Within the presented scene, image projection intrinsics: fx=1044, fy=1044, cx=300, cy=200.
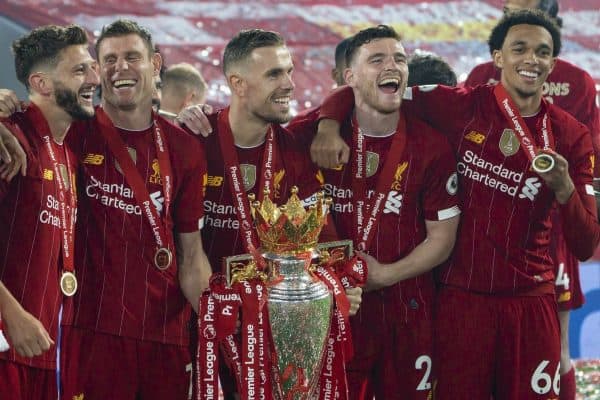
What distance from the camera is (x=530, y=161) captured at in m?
3.87

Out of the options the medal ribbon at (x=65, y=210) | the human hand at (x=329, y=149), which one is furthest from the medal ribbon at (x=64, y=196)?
the human hand at (x=329, y=149)

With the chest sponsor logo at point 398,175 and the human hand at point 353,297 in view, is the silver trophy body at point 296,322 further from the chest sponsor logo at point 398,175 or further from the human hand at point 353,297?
the chest sponsor logo at point 398,175

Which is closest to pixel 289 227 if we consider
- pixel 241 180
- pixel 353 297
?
pixel 353 297

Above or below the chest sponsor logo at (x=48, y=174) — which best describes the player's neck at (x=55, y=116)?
above

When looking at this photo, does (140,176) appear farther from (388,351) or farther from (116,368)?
(388,351)

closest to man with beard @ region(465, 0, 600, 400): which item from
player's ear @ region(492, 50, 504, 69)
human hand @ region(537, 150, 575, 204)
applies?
player's ear @ region(492, 50, 504, 69)

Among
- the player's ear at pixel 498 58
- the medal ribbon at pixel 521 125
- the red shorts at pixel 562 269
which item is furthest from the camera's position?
the red shorts at pixel 562 269

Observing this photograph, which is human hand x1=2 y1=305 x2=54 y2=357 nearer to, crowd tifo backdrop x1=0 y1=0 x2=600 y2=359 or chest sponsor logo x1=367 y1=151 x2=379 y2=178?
chest sponsor logo x1=367 y1=151 x2=379 y2=178

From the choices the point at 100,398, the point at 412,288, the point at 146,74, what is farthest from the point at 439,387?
the point at 146,74

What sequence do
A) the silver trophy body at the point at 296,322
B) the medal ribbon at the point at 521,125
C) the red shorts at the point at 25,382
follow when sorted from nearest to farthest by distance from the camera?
the silver trophy body at the point at 296,322 < the red shorts at the point at 25,382 < the medal ribbon at the point at 521,125

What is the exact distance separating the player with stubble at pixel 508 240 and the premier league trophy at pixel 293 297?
2.46 feet

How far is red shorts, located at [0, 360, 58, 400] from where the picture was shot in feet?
11.0

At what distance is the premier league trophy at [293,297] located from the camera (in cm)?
318

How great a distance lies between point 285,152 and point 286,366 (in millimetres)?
961
